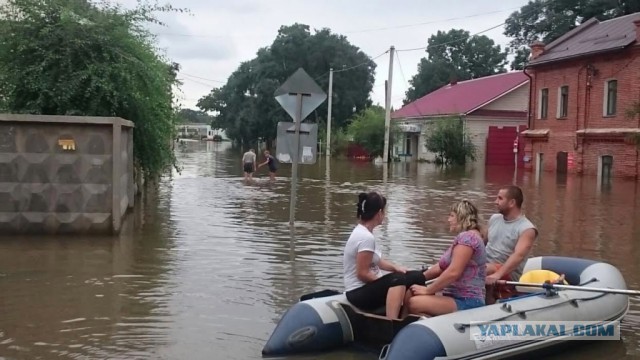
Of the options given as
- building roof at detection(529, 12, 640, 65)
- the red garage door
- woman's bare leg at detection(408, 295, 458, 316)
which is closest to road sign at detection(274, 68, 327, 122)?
woman's bare leg at detection(408, 295, 458, 316)

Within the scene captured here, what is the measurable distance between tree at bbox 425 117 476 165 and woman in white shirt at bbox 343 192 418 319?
1606 inches

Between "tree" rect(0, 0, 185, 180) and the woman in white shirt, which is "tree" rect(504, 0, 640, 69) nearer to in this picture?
"tree" rect(0, 0, 185, 180)

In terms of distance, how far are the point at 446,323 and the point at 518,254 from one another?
182 cm

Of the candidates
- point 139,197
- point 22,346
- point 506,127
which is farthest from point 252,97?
point 22,346

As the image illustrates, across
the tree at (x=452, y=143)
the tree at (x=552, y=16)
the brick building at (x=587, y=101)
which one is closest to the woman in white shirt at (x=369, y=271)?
the brick building at (x=587, y=101)

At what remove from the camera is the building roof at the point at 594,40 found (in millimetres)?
33875

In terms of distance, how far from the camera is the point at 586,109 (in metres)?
35.7

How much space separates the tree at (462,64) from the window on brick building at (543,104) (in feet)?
177

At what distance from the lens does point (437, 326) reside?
220 inches

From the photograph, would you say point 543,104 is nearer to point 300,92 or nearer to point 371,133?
point 371,133

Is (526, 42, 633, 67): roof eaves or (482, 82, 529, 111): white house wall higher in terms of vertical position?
(526, 42, 633, 67): roof eaves

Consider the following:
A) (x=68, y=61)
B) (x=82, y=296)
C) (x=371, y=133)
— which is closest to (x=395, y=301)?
(x=82, y=296)

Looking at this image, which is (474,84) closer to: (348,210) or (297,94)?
(348,210)

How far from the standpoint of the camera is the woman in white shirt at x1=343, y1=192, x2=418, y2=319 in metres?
6.34
